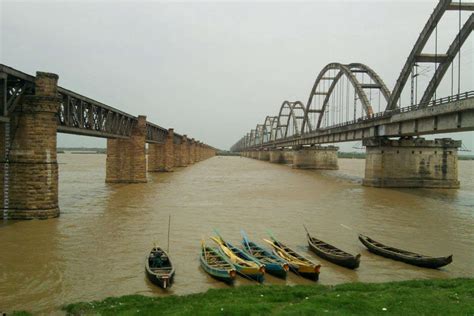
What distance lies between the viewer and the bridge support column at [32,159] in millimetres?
21094

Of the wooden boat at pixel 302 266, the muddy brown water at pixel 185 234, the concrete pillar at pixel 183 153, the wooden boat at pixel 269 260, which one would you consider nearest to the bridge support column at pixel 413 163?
the muddy brown water at pixel 185 234

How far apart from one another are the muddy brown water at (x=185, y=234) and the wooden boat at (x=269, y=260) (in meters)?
0.33

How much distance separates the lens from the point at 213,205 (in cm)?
2978

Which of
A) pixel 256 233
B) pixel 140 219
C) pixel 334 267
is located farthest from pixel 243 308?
pixel 140 219

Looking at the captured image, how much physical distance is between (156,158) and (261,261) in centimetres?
5922

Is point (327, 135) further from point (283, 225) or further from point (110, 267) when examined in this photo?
point (110, 267)

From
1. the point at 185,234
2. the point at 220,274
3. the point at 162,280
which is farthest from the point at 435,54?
the point at 162,280

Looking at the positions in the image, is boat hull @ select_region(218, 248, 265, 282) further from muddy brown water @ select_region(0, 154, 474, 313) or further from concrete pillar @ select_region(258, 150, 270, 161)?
concrete pillar @ select_region(258, 150, 270, 161)

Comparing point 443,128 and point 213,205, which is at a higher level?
point 443,128

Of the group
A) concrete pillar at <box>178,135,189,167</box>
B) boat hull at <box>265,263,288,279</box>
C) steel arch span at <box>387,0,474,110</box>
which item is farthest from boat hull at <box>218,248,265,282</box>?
concrete pillar at <box>178,135,189,167</box>

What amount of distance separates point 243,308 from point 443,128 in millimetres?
30820

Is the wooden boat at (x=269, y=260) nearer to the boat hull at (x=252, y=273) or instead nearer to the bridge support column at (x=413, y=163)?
the boat hull at (x=252, y=273)

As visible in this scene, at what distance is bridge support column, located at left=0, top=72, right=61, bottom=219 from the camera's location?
21.1 metres

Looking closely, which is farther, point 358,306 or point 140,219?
point 140,219
